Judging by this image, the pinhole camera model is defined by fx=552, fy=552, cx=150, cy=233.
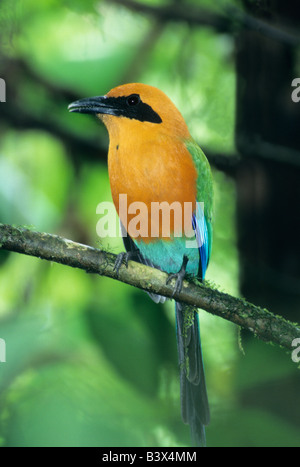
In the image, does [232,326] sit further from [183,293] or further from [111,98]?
[111,98]

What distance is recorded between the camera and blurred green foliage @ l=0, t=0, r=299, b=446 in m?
1.80

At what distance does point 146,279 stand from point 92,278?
1023mm

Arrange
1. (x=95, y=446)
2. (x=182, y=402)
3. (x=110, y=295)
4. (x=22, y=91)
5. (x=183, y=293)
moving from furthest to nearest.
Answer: (x=22, y=91), (x=110, y=295), (x=182, y=402), (x=95, y=446), (x=183, y=293)

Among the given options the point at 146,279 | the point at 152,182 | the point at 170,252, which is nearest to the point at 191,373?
the point at 170,252

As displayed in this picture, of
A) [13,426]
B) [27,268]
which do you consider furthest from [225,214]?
[13,426]

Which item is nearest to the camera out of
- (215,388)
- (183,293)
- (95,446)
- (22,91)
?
(183,293)

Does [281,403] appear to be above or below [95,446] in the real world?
above

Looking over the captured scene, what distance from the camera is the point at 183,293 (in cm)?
158

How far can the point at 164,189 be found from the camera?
1.91 m

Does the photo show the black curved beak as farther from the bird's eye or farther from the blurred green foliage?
the blurred green foliage

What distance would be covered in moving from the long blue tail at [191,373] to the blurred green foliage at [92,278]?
5cm

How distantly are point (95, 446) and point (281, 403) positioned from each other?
723mm

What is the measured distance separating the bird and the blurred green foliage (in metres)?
0.09

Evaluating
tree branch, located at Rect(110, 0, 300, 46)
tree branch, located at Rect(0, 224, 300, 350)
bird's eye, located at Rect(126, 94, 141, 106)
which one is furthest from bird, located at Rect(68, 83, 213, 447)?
tree branch, located at Rect(110, 0, 300, 46)
